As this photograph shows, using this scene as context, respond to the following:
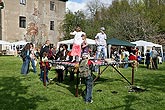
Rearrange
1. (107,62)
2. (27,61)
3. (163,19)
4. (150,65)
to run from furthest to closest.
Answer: (163,19), (150,65), (27,61), (107,62)

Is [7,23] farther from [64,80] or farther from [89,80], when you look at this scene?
[89,80]

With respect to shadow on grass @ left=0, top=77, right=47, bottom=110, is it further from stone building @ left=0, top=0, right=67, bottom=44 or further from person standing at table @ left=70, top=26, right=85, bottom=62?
stone building @ left=0, top=0, right=67, bottom=44

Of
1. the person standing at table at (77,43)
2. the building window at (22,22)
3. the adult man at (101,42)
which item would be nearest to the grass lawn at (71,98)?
the person standing at table at (77,43)

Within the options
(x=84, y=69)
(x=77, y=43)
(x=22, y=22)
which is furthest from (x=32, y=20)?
(x=84, y=69)

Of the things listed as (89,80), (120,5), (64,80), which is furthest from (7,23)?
(89,80)

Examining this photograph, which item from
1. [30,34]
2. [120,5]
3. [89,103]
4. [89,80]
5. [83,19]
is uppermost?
[120,5]

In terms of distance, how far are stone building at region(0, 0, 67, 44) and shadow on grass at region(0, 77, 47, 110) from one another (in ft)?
109

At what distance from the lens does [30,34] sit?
4594 cm

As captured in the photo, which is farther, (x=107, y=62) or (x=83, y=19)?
(x=83, y=19)

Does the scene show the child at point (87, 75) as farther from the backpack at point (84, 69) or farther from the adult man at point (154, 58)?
the adult man at point (154, 58)

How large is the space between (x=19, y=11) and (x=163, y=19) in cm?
2525

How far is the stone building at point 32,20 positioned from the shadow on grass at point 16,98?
3324 cm

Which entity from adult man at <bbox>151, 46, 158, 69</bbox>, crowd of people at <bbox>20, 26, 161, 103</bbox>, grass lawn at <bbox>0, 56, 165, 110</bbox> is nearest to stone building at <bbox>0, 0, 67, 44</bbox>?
adult man at <bbox>151, 46, 158, 69</bbox>

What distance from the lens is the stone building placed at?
4331 centimetres
